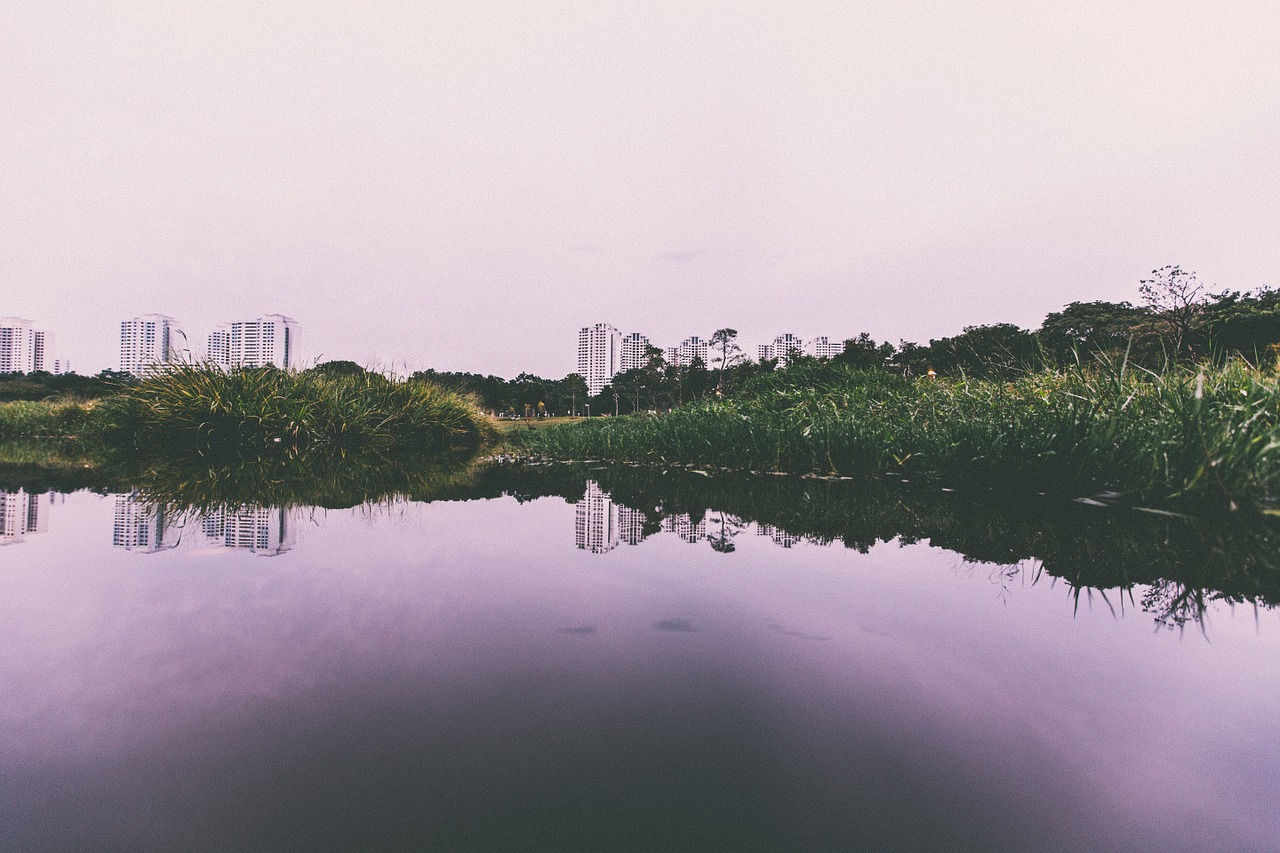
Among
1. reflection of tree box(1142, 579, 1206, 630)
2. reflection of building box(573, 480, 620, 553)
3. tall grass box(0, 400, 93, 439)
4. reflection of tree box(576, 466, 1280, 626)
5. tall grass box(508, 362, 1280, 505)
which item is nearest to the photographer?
reflection of tree box(1142, 579, 1206, 630)

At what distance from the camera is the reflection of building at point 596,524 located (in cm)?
238

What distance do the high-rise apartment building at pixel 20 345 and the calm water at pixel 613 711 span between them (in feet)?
326

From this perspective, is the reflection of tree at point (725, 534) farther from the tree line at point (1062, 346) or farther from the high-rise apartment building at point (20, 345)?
the high-rise apartment building at point (20, 345)

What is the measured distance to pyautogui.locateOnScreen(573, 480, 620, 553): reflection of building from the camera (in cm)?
238

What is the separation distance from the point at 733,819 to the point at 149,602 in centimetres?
159

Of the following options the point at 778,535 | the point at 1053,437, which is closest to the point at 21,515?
the point at 778,535

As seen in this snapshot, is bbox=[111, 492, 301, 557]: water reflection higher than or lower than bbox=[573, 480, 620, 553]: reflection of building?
higher

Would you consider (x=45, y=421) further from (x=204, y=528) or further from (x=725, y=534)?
(x=725, y=534)

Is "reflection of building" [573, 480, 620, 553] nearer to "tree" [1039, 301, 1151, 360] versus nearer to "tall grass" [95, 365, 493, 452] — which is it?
"tall grass" [95, 365, 493, 452]

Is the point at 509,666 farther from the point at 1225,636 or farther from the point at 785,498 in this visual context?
the point at 785,498

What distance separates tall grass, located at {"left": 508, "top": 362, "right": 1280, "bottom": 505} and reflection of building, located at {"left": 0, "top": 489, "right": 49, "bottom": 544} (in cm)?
507

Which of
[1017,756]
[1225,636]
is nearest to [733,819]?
[1017,756]

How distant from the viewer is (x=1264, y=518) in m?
2.52

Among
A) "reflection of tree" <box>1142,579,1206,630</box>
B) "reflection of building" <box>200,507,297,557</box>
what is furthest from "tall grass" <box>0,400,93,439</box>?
"reflection of tree" <box>1142,579,1206,630</box>
